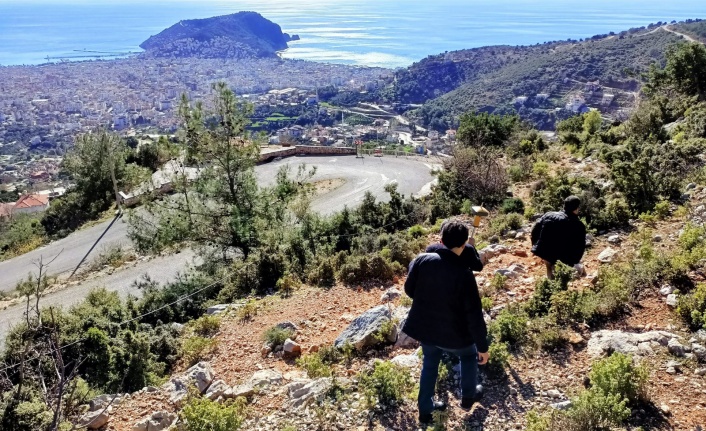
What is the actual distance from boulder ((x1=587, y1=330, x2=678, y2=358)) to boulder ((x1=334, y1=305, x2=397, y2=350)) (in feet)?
6.89

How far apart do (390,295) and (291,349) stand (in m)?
1.83

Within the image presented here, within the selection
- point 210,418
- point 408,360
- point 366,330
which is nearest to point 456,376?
point 408,360

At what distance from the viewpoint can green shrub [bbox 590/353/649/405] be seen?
3.74 metres

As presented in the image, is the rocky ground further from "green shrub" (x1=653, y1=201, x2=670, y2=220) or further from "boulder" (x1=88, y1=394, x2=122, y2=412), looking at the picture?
"green shrub" (x1=653, y1=201, x2=670, y2=220)

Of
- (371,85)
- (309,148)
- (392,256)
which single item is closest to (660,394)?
(392,256)

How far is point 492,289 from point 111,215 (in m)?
14.7

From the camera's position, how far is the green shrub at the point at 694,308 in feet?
15.0

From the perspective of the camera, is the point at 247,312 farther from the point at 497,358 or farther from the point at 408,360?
the point at 497,358

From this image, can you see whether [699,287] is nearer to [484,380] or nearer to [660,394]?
[660,394]

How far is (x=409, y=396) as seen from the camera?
4.42m

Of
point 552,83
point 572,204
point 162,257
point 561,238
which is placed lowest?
point 162,257

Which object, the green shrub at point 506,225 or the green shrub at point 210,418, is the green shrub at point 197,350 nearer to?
the green shrub at point 210,418

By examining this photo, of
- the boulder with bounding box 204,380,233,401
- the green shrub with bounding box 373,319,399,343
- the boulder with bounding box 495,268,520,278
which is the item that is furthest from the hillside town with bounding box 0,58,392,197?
the green shrub with bounding box 373,319,399,343

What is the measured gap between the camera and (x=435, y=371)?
12.4 ft
